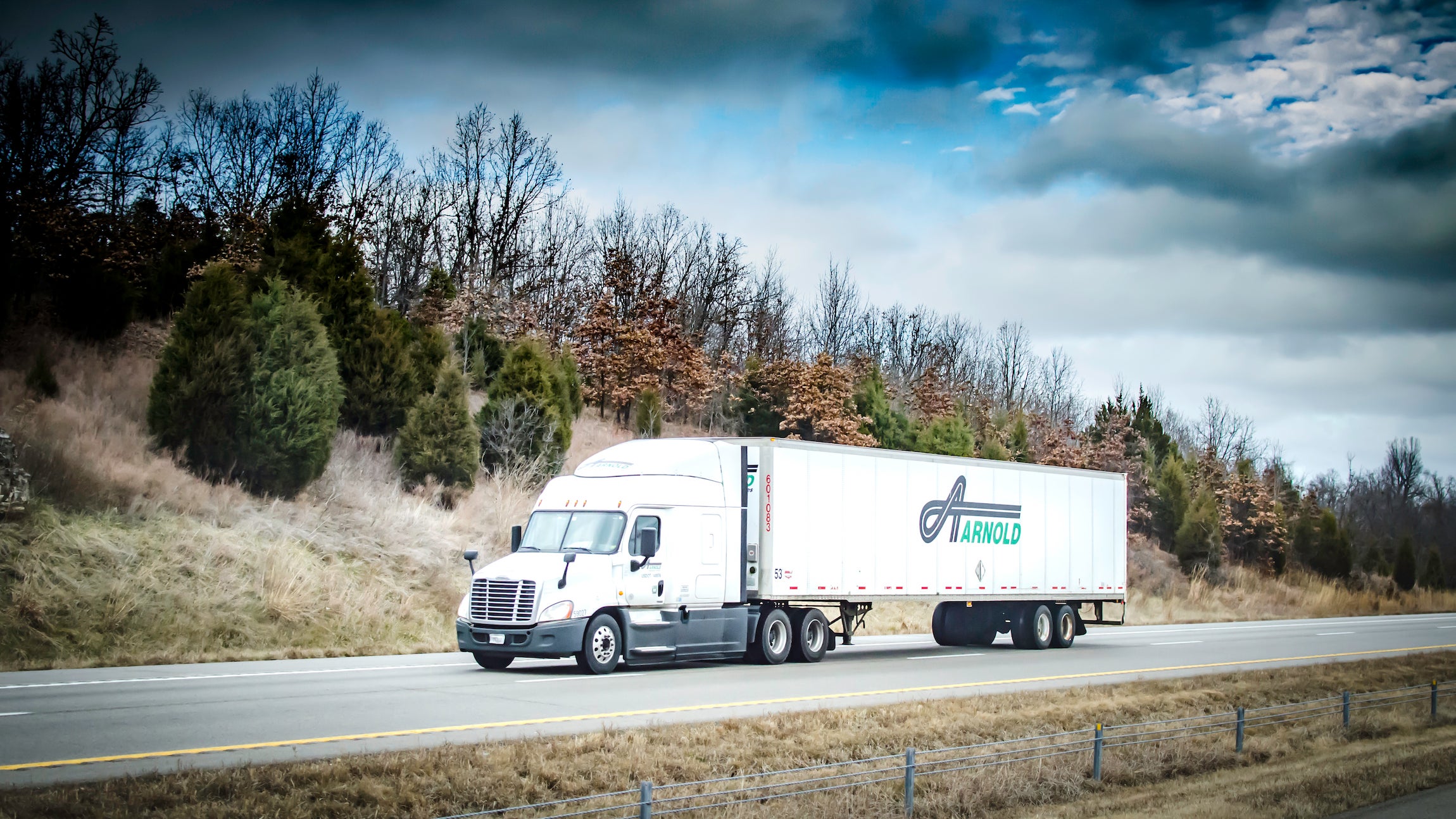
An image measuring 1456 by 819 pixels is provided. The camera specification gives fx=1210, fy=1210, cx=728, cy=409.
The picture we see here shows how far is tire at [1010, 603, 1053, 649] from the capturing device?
84.2ft

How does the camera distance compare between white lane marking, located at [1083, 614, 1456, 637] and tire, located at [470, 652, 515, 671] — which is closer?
tire, located at [470, 652, 515, 671]

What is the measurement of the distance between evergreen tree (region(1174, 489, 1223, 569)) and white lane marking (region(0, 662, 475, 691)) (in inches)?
Result: 1967

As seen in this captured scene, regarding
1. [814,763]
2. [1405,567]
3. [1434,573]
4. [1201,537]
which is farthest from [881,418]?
[1434,573]

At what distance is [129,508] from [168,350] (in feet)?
15.3

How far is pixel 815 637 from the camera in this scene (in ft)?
71.0

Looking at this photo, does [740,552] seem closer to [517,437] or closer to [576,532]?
[576,532]

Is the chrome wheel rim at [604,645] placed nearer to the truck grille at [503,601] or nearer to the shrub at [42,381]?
the truck grille at [503,601]

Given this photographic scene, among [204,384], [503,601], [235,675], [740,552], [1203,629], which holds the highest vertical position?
[204,384]

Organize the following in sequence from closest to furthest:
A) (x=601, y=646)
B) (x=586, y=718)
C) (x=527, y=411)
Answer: (x=586, y=718) < (x=601, y=646) < (x=527, y=411)

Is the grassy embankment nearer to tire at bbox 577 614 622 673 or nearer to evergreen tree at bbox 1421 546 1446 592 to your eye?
tire at bbox 577 614 622 673

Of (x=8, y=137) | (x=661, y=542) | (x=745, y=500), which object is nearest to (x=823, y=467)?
(x=745, y=500)

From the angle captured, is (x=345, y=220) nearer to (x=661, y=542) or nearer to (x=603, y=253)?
(x=603, y=253)

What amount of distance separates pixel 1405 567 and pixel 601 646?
71620mm

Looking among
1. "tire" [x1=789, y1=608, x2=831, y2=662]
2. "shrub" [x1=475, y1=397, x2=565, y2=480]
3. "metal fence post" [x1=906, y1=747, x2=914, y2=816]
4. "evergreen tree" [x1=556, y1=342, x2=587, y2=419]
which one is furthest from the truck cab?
"evergreen tree" [x1=556, y1=342, x2=587, y2=419]
